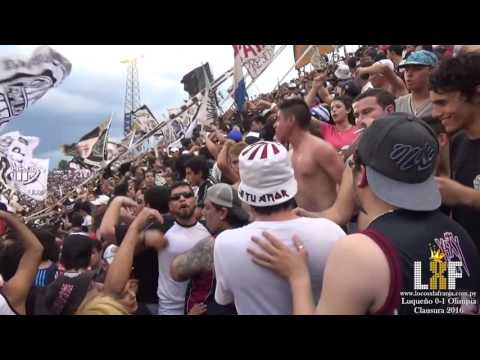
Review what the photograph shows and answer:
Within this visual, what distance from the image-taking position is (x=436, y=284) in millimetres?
1753

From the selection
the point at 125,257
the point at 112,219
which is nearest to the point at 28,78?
the point at 112,219

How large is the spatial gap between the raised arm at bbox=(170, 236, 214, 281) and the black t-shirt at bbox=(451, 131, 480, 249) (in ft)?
4.30

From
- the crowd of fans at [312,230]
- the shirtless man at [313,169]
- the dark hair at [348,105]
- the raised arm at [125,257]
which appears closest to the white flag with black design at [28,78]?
the crowd of fans at [312,230]

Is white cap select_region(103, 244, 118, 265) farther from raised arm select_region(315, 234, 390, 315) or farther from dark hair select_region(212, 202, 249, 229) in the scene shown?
raised arm select_region(315, 234, 390, 315)

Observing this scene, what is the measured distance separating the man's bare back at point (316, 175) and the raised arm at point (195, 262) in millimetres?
1483

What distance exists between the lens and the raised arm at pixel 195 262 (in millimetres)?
3115

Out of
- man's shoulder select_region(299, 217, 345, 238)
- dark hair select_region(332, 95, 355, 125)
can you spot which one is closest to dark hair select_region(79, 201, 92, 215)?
dark hair select_region(332, 95, 355, 125)

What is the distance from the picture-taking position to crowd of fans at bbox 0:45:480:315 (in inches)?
67.4

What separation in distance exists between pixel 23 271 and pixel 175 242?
3.16 ft

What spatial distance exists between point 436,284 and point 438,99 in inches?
53.6

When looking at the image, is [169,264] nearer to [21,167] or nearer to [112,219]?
[112,219]

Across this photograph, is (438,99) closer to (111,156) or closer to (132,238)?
(132,238)

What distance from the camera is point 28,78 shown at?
5.23m
